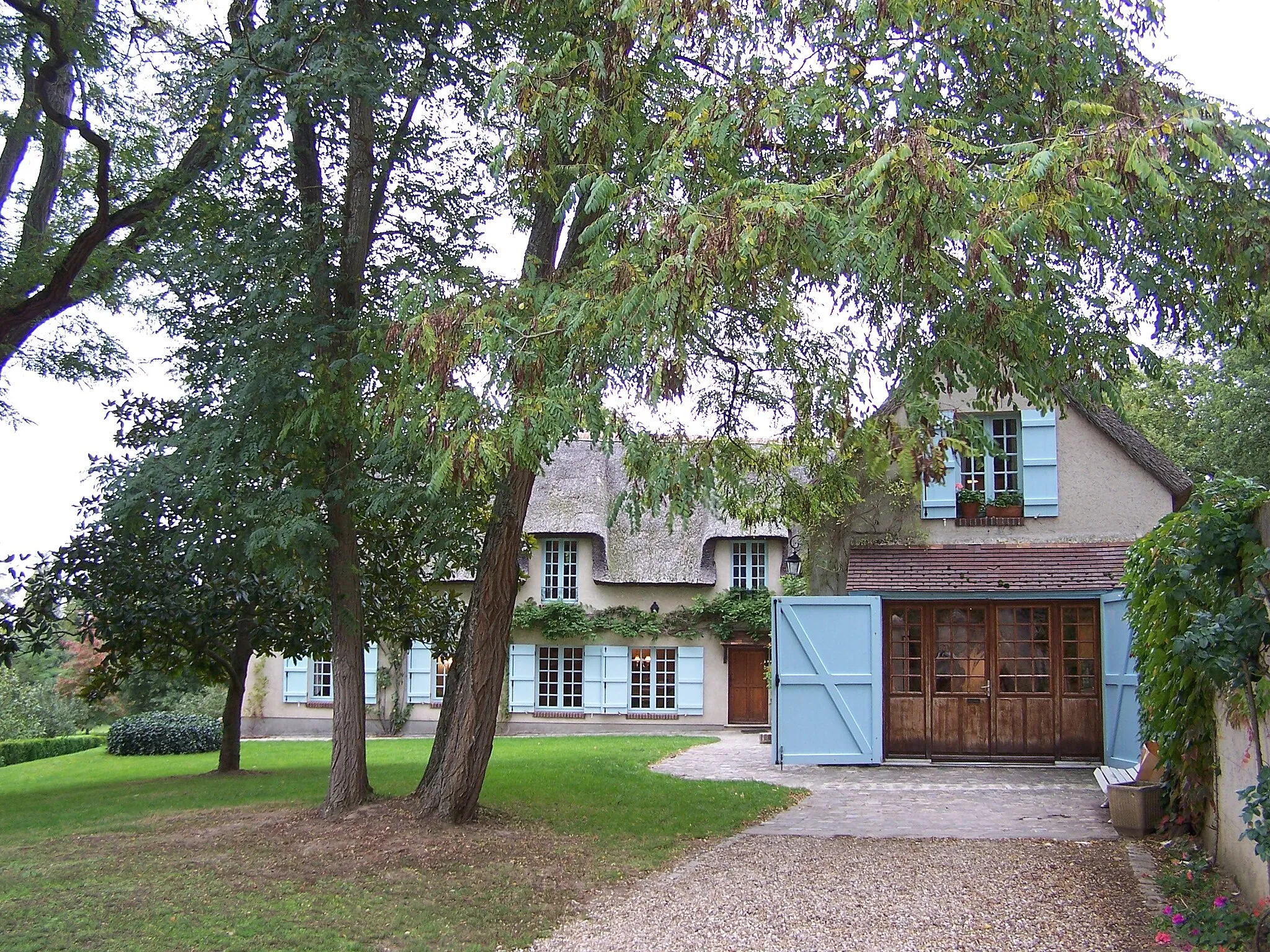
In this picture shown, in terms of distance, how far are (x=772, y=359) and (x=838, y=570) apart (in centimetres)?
645

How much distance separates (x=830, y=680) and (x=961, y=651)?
1681 millimetres

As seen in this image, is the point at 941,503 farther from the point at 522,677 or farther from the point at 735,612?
the point at 522,677

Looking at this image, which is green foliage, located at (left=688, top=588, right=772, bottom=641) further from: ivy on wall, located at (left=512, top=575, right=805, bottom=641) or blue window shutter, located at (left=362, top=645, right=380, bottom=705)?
blue window shutter, located at (left=362, top=645, right=380, bottom=705)

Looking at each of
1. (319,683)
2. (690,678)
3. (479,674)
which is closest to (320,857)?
(479,674)

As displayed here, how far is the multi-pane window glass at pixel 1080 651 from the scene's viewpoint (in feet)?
41.3

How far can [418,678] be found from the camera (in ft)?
74.3

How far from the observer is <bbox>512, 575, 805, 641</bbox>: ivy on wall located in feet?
71.9

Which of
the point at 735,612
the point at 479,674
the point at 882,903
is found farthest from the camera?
the point at 735,612

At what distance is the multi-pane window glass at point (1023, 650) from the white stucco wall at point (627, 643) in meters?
9.06

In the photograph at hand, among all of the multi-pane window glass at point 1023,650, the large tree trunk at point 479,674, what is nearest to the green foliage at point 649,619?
the multi-pane window glass at point 1023,650

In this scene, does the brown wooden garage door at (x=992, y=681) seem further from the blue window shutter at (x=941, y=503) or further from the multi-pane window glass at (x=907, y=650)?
the blue window shutter at (x=941, y=503)

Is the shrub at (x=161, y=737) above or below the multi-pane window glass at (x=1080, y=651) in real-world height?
below

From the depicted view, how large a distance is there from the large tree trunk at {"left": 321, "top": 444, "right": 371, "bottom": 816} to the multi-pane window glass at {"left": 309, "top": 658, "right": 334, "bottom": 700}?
14683 mm

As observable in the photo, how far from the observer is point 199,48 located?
9414mm
